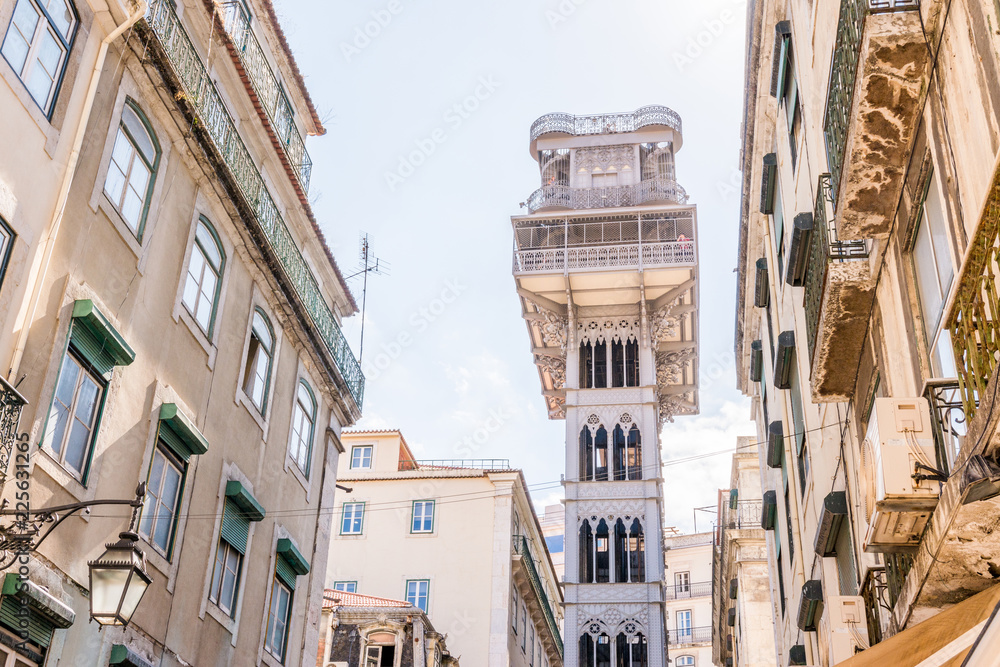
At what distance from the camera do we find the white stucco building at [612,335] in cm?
3597

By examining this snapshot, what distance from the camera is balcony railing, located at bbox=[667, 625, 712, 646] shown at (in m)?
57.8

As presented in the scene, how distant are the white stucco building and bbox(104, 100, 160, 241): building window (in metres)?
26.8

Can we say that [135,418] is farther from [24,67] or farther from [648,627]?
[648,627]

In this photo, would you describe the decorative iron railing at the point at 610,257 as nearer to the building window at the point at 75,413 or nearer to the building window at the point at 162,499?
the building window at the point at 162,499

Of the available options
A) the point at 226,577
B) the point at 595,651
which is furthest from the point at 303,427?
the point at 595,651

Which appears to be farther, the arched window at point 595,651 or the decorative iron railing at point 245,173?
the arched window at point 595,651

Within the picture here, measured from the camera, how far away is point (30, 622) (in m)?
8.91

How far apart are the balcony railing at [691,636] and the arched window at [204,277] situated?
49.3 meters

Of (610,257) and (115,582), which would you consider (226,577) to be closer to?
(115,582)

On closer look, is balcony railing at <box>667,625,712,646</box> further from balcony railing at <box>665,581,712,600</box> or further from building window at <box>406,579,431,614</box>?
building window at <box>406,579,431,614</box>

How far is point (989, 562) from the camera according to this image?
6062mm

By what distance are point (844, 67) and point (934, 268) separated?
4.93ft

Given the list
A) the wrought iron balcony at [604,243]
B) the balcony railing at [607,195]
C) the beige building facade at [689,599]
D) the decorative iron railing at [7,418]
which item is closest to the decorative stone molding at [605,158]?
the balcony railing at [607,195]

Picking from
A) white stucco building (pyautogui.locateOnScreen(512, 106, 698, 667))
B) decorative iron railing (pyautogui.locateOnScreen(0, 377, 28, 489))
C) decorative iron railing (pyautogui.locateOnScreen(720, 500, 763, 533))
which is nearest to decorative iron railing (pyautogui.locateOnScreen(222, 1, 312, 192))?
decorative iron railing (pyautogui.locateOnScreen(0, 377, 28, 489))
